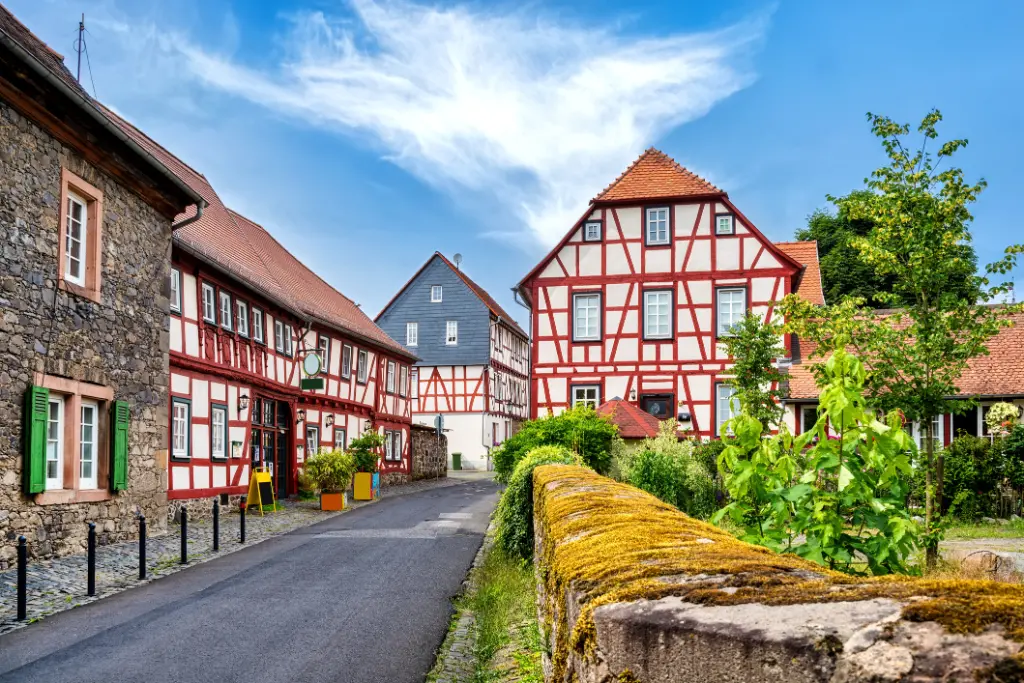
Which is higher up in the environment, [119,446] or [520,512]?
[119,446]

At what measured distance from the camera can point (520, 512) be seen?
11.4 metres

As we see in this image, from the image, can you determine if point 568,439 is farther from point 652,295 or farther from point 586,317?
point 652,295

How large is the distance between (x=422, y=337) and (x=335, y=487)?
2874 centimetres

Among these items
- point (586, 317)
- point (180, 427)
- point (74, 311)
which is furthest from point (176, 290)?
point (586, 317)

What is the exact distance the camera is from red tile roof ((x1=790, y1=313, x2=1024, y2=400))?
2534 centimetres

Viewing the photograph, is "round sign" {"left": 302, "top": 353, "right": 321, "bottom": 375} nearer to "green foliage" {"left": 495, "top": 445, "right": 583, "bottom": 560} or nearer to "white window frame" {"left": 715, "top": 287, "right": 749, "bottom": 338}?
"white window frame" {"left": 715, "top": 287, "right": 749, "bottom": 338}

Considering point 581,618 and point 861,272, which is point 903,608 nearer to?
point 581,618

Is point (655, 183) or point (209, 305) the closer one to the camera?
point (209, 305)

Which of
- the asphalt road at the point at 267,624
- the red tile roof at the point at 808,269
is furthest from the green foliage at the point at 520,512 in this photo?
the red tile roof at the point at 808,269

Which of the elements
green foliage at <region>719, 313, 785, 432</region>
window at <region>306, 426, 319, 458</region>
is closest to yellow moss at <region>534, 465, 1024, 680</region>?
green foliage at <region>719, 313, 785, 432</region>

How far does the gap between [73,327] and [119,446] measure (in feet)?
7.01

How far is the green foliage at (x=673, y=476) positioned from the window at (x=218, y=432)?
9473 millimetres

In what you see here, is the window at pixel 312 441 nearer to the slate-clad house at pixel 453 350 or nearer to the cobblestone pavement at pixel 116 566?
the cobblestone pavement at pixel 116 566

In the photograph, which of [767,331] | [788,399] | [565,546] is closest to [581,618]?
[565,546]
